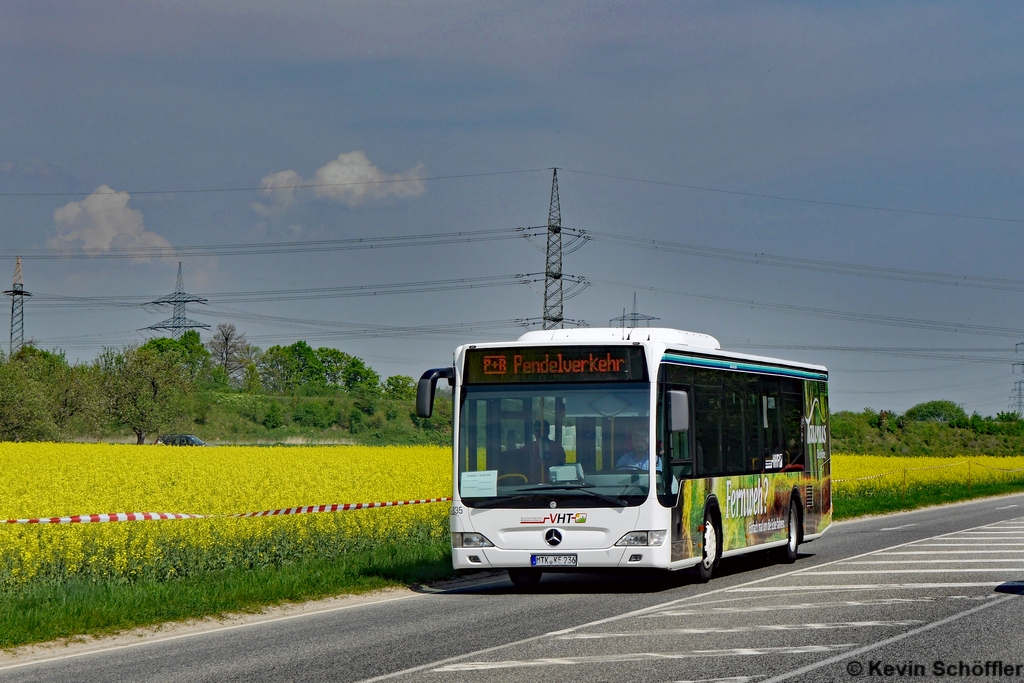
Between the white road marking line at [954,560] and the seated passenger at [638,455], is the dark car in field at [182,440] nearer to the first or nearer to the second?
the white road marking line at [954,560]

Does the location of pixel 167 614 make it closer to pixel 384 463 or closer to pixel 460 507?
pixel 460 507

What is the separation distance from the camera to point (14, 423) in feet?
206

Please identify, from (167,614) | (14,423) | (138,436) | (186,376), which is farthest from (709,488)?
(186,376)

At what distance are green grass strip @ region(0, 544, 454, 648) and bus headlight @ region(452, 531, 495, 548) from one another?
1452 mm

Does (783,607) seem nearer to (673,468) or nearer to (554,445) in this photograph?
(673,468)

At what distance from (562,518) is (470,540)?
1159mm

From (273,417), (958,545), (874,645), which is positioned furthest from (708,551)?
(273,417)

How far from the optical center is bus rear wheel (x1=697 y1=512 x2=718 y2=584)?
16047mm

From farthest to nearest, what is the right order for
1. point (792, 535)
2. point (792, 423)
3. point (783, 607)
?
point (792, 423) < point (792, 535) < point (783, 607)

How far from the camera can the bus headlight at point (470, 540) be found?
49.2ft

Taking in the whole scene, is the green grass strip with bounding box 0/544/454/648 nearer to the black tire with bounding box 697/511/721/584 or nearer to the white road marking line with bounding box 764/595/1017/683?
the black tire with bounding box 697/511/721/584

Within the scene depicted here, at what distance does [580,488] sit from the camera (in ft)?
48.5

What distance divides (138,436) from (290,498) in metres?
61.0

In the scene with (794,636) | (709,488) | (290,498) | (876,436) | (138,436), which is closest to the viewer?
(794,636)
